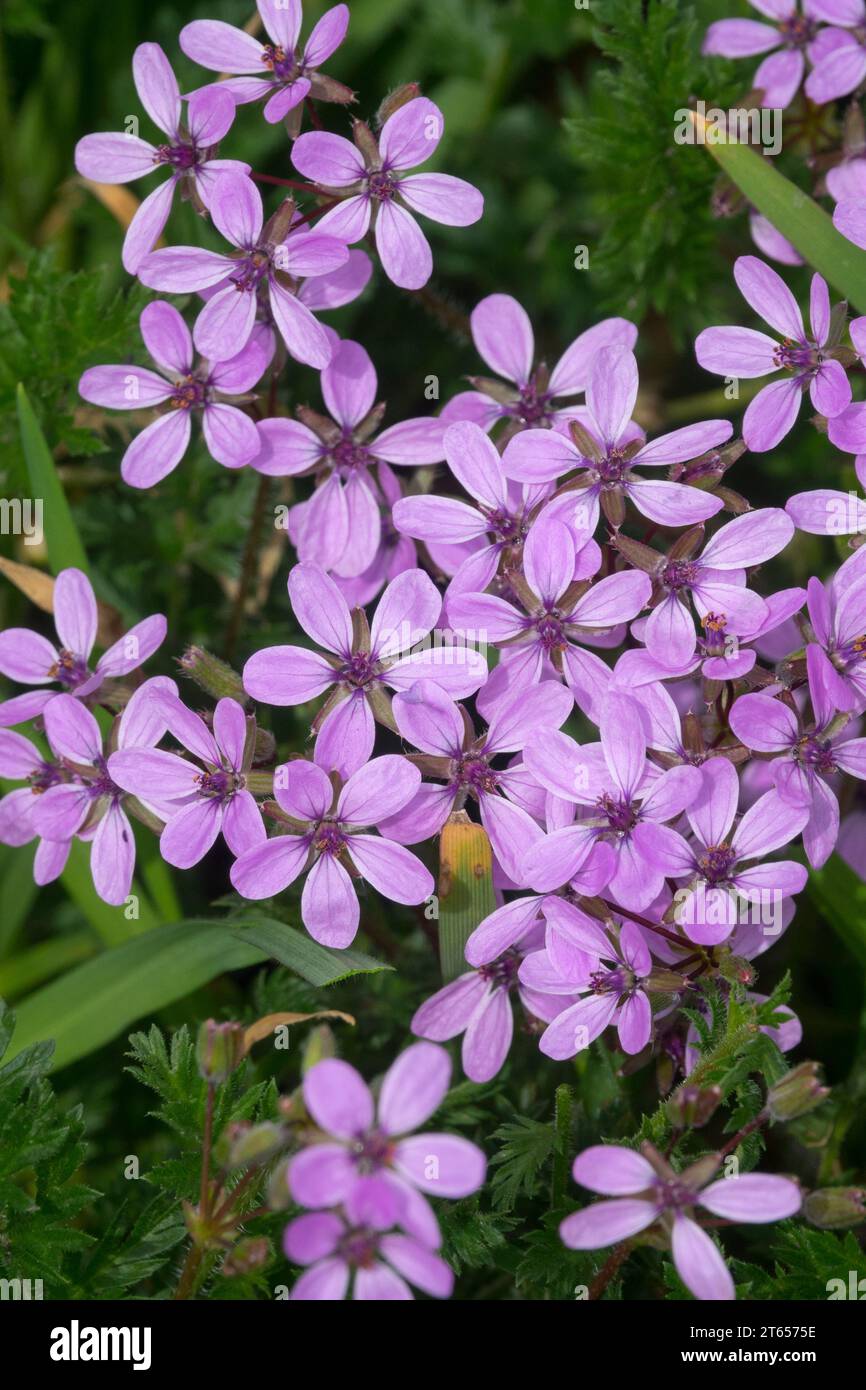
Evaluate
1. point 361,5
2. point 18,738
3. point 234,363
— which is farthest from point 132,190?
point 18,738

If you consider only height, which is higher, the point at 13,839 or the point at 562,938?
the point at 13,839

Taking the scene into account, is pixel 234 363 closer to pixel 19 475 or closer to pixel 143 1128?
pixel 19 475

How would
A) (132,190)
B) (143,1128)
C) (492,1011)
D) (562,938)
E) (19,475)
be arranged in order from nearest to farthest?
(562,938) → (492,1011) → (19,475) → (143,1128) → (132,190)

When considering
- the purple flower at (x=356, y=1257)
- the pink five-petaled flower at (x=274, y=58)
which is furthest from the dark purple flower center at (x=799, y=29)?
the purple flower at (x=356, y=1257)

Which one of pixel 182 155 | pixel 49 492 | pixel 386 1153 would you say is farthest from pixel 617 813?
pixel 182 155

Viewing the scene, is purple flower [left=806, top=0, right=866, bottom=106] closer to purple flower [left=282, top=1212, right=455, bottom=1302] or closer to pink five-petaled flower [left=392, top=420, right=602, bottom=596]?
pink five-petaled flower [left=392, top=420, right=602, bottom=596]

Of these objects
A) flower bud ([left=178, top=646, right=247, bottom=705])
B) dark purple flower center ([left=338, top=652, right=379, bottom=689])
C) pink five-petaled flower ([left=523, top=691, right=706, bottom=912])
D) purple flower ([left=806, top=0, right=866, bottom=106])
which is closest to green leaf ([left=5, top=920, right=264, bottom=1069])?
flower bud ([left=178, top=646, right=247, bottom=705])
